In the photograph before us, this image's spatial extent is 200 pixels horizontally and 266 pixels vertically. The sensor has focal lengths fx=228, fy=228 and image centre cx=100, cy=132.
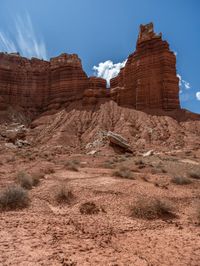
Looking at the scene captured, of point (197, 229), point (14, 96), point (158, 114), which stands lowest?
point (197, 229)

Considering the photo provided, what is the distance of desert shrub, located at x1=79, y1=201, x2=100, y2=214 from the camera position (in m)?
6.70

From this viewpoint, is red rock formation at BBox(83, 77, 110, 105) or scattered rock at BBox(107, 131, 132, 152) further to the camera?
red rock formation at BBox(83, 77, 110, 105)

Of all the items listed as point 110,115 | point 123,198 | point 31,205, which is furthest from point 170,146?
point 31,205

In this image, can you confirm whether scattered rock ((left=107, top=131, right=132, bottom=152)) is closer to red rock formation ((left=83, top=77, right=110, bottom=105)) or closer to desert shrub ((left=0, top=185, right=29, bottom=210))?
red rock formation ((left=83, top=77, right=110, bottom=105))

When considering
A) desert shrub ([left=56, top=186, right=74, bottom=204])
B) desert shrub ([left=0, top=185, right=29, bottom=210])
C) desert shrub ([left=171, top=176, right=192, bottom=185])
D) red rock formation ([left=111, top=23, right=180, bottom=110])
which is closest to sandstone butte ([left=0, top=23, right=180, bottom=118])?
red rock formation ([left=111, top=23, right=180, bottom=110])

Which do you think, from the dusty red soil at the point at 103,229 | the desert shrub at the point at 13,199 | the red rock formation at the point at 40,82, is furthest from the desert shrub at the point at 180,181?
the red rock formation at the point at 40,82

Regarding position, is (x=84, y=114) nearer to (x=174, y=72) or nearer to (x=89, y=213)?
(x=174, y=72)

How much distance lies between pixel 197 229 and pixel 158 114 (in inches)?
1524

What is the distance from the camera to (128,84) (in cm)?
4859

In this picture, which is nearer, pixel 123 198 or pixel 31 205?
pixel 31 205

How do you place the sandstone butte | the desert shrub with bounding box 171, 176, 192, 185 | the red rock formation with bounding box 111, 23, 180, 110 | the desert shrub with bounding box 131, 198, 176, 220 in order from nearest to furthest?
the desert shrub with bounding box 131, 198, 176, 220
the desert shrub with bounding box 171, 176, 192, 185
the red rock formation with bounding box 111, 23, 180, 110
the sandstone butte

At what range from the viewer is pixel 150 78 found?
4612cm

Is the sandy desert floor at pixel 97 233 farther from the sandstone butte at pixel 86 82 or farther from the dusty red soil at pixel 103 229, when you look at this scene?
the sandstone butte at pixel 86 82

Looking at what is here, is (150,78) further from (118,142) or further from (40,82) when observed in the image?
(40,82)
